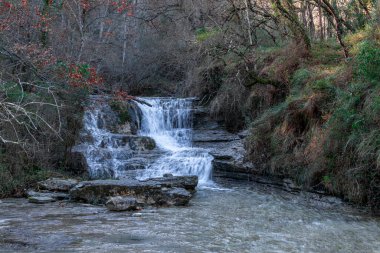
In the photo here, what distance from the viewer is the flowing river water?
22.7ft

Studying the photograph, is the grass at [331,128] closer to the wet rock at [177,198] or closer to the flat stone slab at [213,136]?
the flat stone slab at [213,136]

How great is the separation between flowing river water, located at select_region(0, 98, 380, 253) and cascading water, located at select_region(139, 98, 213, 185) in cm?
→ 121

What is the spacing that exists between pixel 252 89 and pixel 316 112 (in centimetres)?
380

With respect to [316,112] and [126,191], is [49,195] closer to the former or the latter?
[126,191]

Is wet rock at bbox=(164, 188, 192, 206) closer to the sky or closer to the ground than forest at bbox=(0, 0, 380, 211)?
closer to the ground

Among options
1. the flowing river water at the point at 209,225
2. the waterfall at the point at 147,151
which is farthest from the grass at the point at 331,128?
the waterfall at the point at 147,151

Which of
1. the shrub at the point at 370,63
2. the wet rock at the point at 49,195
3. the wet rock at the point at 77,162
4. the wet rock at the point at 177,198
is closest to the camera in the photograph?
the shrub at the point at 370,63

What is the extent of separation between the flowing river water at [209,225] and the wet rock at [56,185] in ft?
2.69

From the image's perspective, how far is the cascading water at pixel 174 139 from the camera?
45.3ft

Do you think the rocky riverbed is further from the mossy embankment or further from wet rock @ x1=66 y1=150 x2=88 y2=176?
wet rock @ x1=66 y1=150 x2=88 y2=176

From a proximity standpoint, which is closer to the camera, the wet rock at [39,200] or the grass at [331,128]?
the grass at [331,128]

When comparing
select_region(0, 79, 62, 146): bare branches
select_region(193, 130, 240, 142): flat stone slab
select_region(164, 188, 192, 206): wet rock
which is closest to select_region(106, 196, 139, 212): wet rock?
select_region(164, 188, 192, 206): wet rock

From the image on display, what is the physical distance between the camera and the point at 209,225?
836cm

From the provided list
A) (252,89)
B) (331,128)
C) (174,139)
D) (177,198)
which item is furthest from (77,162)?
(331,128)
